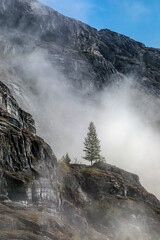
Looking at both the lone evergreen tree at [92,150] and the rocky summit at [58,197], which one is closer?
the rocky summit at [58,197]

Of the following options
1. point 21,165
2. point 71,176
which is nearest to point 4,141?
Result: point 21,165

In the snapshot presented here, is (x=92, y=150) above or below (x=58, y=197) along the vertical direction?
above

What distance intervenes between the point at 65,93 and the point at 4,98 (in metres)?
133

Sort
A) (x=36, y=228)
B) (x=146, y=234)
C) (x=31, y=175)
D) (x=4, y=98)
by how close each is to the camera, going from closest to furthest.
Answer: (x=36, y=228) → (x=31, y=175) → (x=146, y=234) → (x=4, y=98)

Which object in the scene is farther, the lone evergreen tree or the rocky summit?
the lone evergreen tree

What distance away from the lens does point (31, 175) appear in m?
39.8

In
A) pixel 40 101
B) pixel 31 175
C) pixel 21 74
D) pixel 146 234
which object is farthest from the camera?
pixel 21 74

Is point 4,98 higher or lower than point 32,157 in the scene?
higher

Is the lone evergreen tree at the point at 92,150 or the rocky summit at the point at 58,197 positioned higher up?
the lone evergreen tree at the point at 92,150

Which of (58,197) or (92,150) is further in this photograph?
(92,150)

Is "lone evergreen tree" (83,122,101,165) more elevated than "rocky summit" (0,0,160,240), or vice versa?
"lone evergreen tree" (83,122,101,165)

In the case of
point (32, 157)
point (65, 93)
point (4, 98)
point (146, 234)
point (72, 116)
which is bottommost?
point (146, 234)

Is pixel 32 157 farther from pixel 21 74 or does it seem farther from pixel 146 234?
pixel 21 74

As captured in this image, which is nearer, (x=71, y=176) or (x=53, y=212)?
(x=53, y=212)
